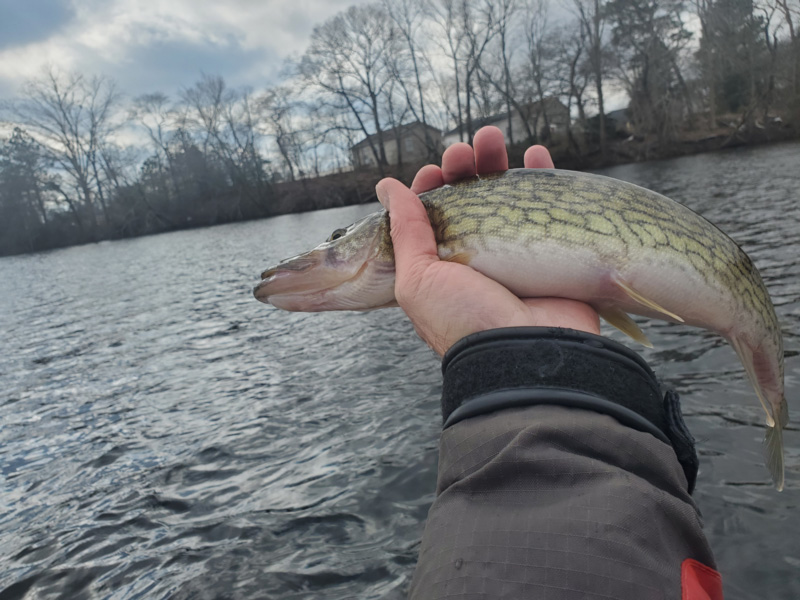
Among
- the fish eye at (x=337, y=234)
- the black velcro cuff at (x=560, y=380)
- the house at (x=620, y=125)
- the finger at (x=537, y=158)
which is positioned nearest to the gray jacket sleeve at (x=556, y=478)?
the black velcro cuff at (x=560, y=380)

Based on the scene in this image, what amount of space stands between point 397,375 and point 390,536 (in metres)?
2.71

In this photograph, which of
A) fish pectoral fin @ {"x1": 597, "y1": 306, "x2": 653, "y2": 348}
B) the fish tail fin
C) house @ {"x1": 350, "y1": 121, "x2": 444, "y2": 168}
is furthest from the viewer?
house @ {"x1": 350, "y1": 121, "x2": 444, "y2": 168}

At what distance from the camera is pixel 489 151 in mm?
2652

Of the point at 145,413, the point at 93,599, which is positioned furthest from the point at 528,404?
the point at 145,413

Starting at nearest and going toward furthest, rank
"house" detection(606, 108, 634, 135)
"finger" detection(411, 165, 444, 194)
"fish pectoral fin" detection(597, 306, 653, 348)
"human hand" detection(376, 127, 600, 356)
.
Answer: "human hand" detection(376, 127, 600, 356) < "fish pectoral fin" detection(597, 306, 653, 348) < "finger" detection(411, 165, 444, 194) < "house" detection(606, 108, 634, 135)

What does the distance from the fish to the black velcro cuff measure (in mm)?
741

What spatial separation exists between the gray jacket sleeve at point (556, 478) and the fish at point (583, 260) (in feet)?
2.52

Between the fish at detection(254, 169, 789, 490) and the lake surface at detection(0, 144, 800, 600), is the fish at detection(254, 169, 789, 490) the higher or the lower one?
the higher one

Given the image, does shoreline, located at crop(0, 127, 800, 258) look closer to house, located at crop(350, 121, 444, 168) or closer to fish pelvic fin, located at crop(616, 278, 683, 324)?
house, located at crop(350, 121, 444, 168)

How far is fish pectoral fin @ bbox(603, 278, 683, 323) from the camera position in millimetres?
2061

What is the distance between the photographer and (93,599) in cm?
302

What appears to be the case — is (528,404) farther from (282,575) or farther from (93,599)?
(93,599)

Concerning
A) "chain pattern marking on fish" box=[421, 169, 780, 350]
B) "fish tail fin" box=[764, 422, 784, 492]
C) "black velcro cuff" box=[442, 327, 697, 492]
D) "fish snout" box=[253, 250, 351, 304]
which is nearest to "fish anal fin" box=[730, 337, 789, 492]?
"fish tail fin" box=[764, 422, 784, 492]

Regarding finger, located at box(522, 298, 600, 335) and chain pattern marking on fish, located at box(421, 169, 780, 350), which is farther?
chain pattern marking on fish, located at box(421, 169, 780, 350)
